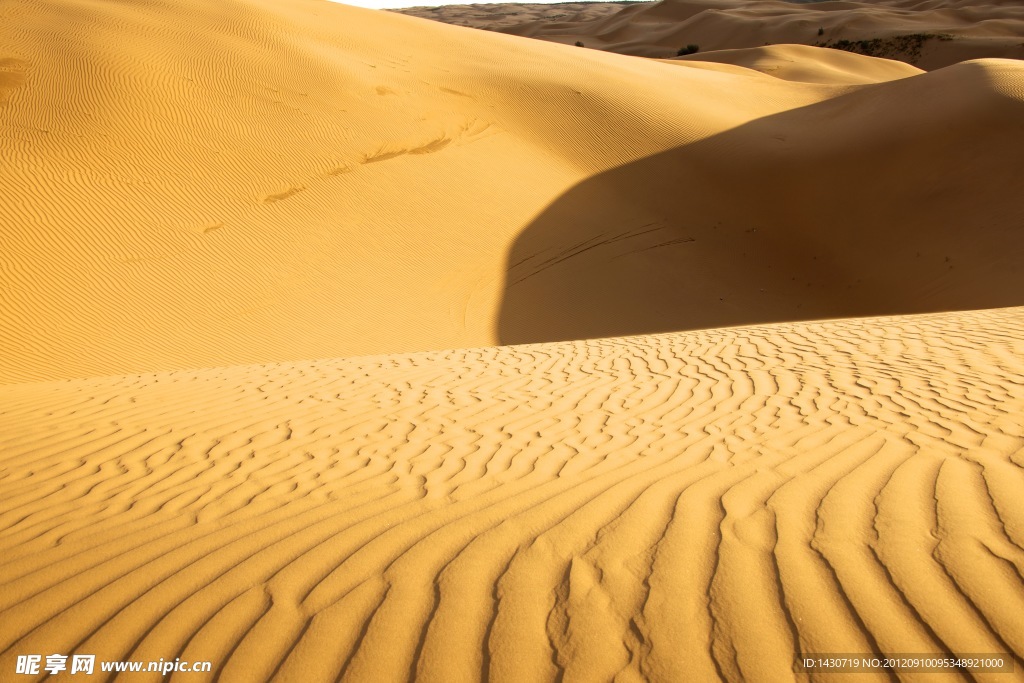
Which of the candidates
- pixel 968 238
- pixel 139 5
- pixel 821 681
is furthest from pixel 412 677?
pixel 139 5

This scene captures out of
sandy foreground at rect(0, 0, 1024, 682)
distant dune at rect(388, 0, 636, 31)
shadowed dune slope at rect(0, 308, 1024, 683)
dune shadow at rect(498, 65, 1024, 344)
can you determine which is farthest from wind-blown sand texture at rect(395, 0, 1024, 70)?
shadowed dune slope at rect(0, 308, 1024, 683)

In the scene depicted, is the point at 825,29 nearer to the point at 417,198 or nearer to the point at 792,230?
the point at 792,230

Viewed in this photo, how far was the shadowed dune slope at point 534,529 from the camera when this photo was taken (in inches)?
94.0

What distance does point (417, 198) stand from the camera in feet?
47.9

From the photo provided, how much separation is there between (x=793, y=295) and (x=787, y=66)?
21.1 m

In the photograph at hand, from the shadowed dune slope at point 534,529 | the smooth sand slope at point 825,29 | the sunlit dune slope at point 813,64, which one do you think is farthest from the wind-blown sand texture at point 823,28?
the shadowed dune slope at point 534,529

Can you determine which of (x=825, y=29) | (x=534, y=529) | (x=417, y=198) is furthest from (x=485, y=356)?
(x=825, y=29)

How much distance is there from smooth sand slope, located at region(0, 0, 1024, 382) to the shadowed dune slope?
244 inches

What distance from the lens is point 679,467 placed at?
12.6 feet

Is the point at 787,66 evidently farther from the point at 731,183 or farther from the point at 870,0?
the point at 870,0

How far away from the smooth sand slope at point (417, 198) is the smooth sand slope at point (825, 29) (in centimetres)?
2529

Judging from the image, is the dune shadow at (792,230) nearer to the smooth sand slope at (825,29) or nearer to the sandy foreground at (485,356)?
Answer: the sandy foreground at (485,356)

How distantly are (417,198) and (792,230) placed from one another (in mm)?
7783

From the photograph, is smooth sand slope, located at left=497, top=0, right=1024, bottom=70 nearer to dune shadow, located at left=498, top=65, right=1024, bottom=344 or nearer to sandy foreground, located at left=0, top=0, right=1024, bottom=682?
sandy foreground, located at left=0, top=0, right=1024, bottom=682
